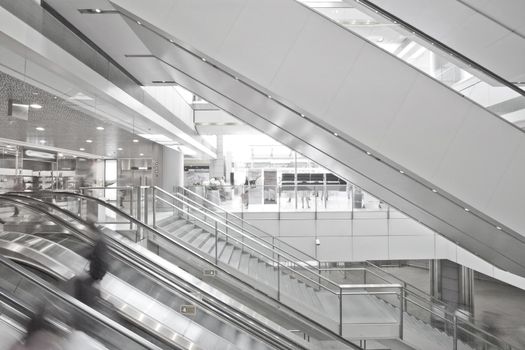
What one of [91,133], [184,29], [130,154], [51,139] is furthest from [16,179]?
[130,154]

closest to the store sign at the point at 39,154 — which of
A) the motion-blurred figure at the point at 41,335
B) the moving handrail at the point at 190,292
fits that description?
the moving handrail at the point at 190,292

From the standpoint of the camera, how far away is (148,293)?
17.0 feet

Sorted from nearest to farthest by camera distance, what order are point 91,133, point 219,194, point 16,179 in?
point 16,179
point 91,133
point 219,194

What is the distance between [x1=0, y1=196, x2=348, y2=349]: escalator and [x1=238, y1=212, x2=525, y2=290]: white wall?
9358mm

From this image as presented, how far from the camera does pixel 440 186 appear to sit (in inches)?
182

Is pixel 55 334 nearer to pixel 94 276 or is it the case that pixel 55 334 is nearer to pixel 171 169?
pixel 94 276

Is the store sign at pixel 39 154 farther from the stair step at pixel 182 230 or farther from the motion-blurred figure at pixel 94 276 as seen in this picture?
the stair step at pixel 182 230

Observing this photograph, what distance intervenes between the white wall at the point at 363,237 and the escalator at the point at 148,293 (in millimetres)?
9358

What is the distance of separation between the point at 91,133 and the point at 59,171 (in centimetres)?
101

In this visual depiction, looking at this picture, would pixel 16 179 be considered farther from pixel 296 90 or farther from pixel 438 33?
pixel 438 33

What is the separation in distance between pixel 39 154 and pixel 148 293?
252 centimetres

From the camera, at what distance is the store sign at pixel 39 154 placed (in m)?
5.03

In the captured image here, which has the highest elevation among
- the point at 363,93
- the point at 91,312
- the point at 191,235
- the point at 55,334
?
the point at 363,93

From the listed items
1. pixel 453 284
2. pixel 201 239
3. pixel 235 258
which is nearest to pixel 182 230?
pixel 201 239
